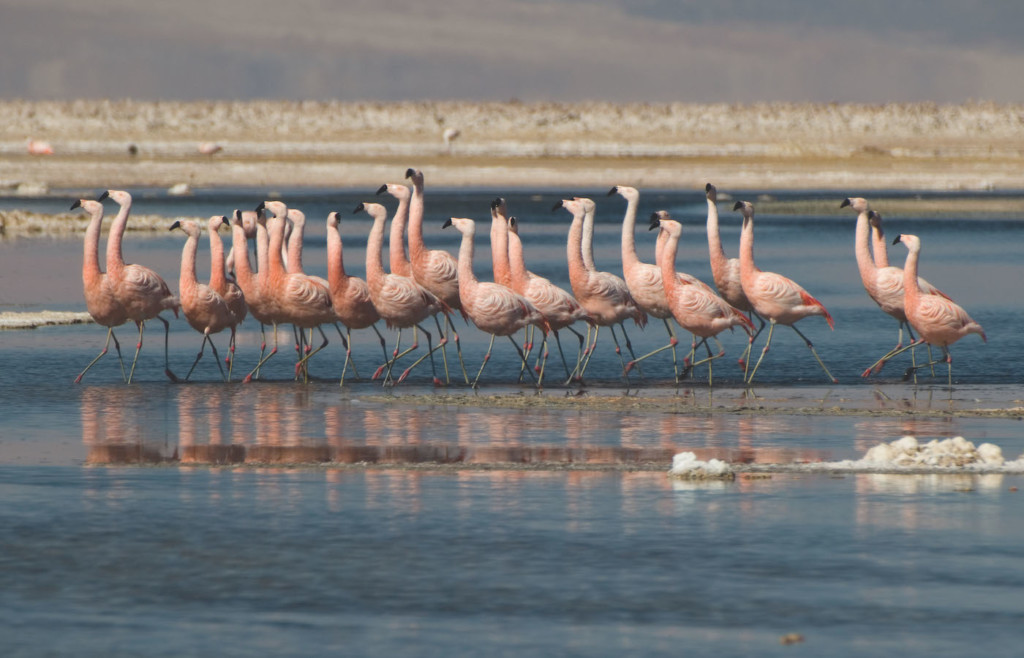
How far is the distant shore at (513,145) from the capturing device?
62000mm

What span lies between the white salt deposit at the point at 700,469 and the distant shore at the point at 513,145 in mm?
46388

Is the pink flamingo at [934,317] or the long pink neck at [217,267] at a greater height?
the long pink neck at [217,267]

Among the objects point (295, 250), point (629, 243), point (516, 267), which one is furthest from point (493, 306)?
point (295, 250)

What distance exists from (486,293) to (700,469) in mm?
4212

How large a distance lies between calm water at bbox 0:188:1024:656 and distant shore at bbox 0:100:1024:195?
4327cm

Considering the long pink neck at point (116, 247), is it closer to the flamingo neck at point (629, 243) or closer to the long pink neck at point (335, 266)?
the long pink neck at point (335, 266)

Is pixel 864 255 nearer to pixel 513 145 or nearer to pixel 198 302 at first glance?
pixel 198 302

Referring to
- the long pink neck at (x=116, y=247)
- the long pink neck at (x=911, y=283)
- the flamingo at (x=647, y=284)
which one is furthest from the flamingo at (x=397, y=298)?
the long pink neck at (x=911, y=283)

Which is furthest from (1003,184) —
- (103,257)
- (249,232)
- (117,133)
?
(117,133)

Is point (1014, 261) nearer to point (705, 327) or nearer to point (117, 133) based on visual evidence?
point (705, 327)

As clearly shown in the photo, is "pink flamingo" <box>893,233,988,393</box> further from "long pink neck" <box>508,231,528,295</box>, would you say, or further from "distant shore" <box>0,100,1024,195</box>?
"distant shore" <box>0,100,1024,195</box>

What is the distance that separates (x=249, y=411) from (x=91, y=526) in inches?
158

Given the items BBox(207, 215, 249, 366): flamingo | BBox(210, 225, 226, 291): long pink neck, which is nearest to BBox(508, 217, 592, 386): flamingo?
BBox(207, 215, 249, 366): flamingo

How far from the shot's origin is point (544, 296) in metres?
14.2
